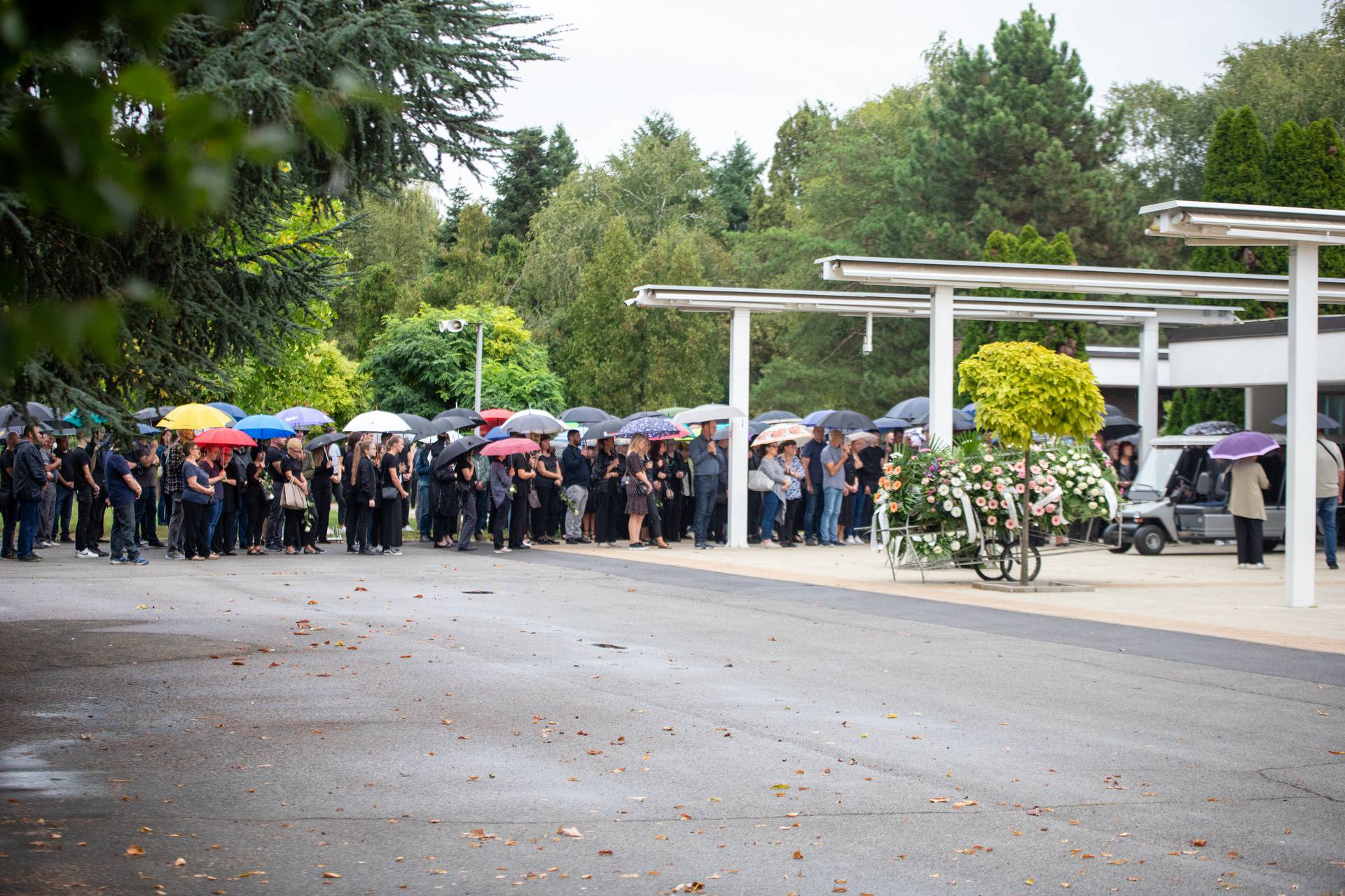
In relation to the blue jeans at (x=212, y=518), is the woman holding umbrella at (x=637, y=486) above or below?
above

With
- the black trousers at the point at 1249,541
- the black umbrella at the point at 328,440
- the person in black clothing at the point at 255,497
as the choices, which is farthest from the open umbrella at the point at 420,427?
the black trousers at the point at 1249,541

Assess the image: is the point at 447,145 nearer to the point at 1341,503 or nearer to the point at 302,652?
the point at 302,652

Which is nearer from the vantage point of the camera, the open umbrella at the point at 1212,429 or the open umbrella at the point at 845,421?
the open umbrella at the point at 1212,429

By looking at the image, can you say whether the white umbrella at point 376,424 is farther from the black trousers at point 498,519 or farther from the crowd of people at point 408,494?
the black trousers at point 498,519

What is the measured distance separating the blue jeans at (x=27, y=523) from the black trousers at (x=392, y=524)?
5175 millimetres

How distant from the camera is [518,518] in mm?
24844

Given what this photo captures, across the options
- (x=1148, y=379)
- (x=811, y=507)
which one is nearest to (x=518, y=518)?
(x=811, y=507)

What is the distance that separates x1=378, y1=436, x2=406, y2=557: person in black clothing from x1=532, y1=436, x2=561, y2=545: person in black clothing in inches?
113

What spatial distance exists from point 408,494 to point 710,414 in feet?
18.1

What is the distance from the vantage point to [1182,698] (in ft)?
33.4

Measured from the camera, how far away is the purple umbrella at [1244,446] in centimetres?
Result: 2072

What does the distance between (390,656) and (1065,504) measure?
32.4 feet

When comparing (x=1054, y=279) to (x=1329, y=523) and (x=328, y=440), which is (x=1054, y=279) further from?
(x=328, y=440)

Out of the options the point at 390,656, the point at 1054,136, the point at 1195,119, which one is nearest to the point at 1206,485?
the point at 390,656
